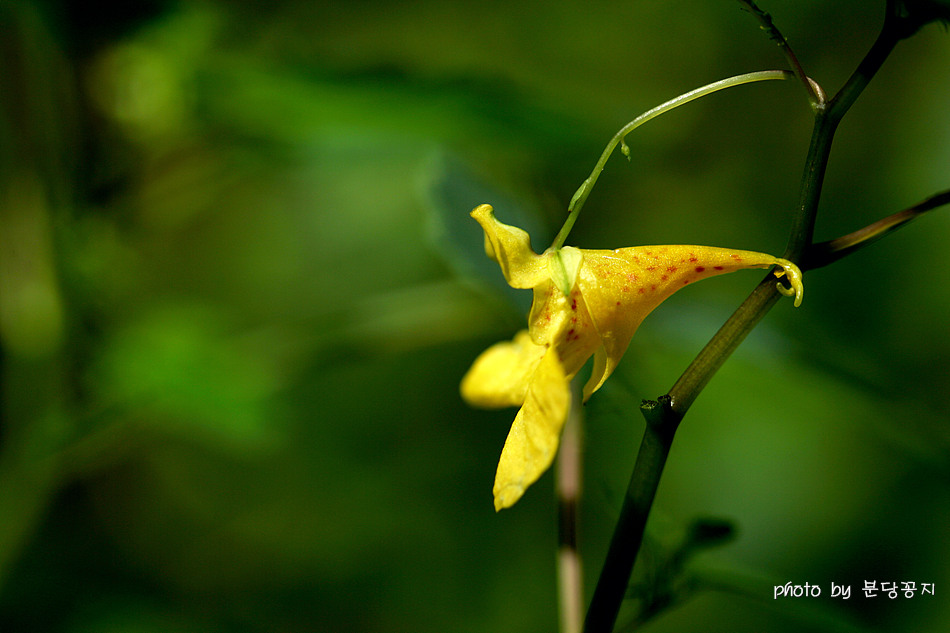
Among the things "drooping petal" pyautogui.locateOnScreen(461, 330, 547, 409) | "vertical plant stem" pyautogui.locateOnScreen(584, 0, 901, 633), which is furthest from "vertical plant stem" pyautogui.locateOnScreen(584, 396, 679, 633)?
"drooping petal" pyautogui.locateOnScreen(461, 330, 547, 409)

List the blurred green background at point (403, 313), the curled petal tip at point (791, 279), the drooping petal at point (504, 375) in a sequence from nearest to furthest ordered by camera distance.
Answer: the curled petal tip at point (791, 279)
the drooping petal at point (504, 375)
the blurred green background at point (403, 313)

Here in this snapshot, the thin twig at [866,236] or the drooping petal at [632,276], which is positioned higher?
the thin twig at [866,236]

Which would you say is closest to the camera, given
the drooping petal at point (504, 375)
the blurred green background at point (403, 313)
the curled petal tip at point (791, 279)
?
the curled petal tip at point (791, 279)

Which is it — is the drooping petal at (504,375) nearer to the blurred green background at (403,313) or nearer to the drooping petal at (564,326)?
the drooping petal at (564,326)

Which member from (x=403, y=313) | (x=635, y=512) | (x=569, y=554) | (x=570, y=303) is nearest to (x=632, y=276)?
(x=570, y=303)

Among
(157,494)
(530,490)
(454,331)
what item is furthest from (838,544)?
(157,494)

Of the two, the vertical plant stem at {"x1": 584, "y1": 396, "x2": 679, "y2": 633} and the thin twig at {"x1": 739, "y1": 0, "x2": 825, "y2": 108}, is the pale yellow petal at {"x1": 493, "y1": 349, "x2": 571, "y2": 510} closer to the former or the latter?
the vertical plant stem at {"x1": 584, "y1": 396, "x2": 679, "y2": 633}

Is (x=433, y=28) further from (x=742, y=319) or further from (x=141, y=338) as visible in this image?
(x=742, y=319)

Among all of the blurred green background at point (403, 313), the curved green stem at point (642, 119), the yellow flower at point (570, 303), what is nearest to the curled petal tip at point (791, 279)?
the yellow flower at point (570, 303)
